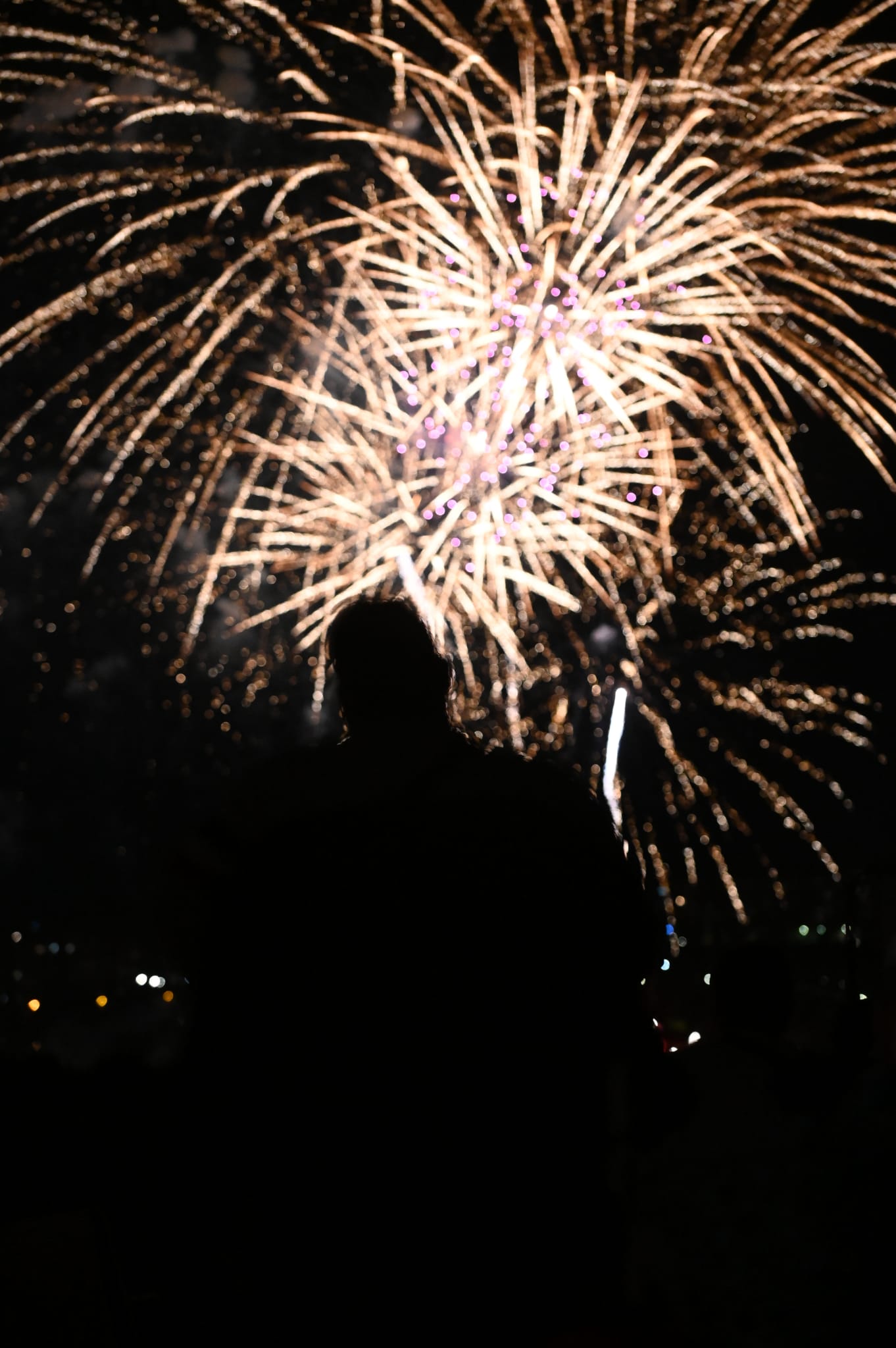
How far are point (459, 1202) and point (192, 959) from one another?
0.55 metres

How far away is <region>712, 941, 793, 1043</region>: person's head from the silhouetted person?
2.38 metres

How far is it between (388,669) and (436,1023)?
23.7 inches

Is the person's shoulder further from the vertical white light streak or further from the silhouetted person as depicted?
the vertical white light streak

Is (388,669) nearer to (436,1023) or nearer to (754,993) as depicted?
(436,1023)

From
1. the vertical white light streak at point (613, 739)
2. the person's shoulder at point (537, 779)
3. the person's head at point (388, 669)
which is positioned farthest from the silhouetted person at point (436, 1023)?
the vertical white light streak at point (613, 739)

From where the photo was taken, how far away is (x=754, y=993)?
15.7 ft

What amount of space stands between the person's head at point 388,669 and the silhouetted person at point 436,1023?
0.39ft

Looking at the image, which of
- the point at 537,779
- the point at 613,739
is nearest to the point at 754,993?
the point at 537,779

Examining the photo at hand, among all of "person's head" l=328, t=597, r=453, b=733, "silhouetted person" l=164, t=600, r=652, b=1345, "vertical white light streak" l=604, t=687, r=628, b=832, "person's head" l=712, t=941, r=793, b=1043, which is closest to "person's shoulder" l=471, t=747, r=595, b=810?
"silhouetted person" l=164, t=600, r=652, b=1345

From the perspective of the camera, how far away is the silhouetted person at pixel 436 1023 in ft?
7.34

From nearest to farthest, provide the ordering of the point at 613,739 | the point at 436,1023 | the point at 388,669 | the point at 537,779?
the point at 436,1023
the point at 537,779
the point at 388,669
the point at 613,739

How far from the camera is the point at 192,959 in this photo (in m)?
2.36

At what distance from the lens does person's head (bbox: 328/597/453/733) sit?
8.31ft

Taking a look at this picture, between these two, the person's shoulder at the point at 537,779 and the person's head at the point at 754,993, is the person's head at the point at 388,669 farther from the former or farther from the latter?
the person's head at the point at 754,993
